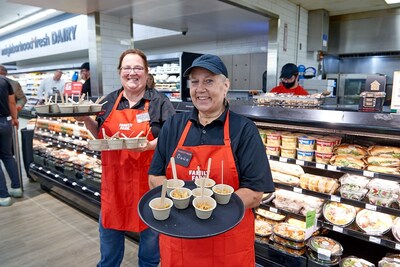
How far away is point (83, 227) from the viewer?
374cm

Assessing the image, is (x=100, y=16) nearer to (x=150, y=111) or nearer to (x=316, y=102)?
(x=150, y=111)

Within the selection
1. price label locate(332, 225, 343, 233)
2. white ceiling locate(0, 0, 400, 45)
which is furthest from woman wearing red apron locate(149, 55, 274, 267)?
white ceiling locate(0, 0, 400, 45)

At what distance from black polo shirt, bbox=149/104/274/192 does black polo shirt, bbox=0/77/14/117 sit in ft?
12.6

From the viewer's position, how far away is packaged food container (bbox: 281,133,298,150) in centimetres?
241

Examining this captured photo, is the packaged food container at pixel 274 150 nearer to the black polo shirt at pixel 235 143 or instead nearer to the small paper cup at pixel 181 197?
the black polo shirt at pixel 235 143

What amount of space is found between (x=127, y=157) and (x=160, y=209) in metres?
1.01

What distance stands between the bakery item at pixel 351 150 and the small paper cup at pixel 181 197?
1417 millimetres

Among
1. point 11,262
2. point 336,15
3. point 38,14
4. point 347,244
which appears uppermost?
point 38,14

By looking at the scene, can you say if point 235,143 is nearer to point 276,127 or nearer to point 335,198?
point 335,198

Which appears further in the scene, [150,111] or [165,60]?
[165,60]

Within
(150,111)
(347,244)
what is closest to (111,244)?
(150,111)

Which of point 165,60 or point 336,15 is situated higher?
point 336,15

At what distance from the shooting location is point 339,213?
7.55ft

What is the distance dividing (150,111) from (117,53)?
14.2 ft
